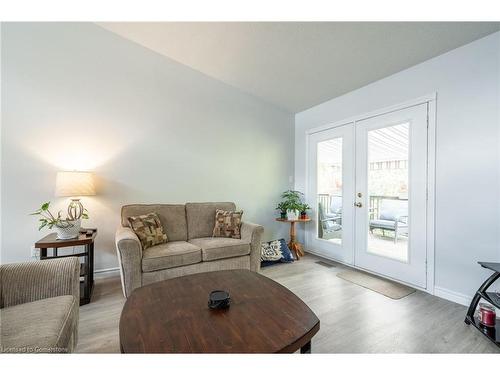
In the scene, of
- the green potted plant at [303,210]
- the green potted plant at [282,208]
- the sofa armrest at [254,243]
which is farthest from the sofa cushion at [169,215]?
the green potted plant at [303,210]

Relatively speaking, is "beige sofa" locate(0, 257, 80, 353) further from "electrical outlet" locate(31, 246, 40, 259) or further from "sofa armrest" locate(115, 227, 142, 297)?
"electrical outlet" locate(31, 246, 40, 259)

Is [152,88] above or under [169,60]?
under

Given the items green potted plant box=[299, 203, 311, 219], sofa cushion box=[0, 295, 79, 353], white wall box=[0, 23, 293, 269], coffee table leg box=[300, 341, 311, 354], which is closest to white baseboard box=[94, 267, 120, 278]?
white wall box=[0, 23, 293, 269]

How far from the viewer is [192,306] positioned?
132 centimetres

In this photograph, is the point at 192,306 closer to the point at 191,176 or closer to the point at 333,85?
the point at 191,176

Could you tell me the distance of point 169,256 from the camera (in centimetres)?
229

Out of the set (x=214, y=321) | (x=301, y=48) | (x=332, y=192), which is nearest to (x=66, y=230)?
(x=214, y=321)

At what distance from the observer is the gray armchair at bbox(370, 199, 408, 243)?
8.62 ft

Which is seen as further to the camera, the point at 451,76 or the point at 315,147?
the point at 315,147

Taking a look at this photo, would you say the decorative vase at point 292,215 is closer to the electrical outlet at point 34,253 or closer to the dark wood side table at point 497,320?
the dark wood side table at point 497,320

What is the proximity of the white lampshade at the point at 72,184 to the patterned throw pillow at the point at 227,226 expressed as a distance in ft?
4.72
